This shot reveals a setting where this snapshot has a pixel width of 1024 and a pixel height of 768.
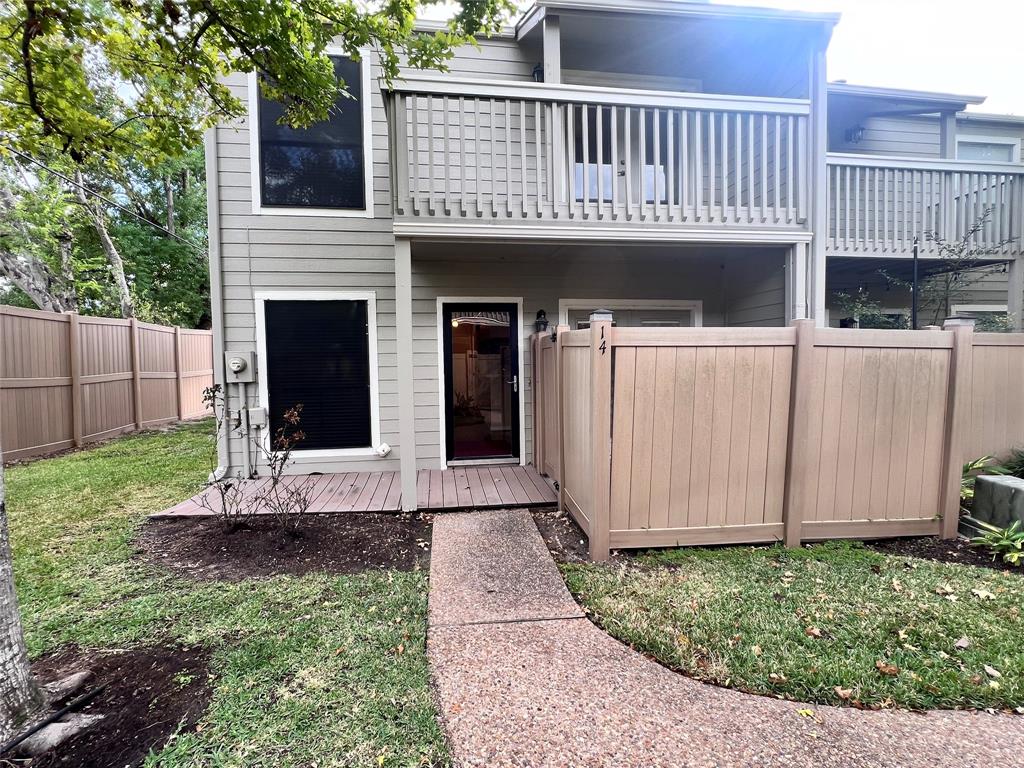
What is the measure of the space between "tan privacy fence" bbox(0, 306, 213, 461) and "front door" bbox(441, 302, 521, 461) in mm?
5033

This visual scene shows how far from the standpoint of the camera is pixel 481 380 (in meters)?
5.84

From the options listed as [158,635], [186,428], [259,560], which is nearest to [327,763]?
[158,635]

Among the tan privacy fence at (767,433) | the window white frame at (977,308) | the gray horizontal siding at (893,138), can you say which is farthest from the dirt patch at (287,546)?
the window white frame at (977,308)

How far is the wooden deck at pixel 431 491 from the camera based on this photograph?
13.9 feet

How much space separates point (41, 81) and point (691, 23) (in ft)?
17.5

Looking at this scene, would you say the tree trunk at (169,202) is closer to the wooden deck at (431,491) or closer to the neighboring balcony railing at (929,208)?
the wooden deck at (431,491)

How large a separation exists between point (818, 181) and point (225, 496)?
20.9ft

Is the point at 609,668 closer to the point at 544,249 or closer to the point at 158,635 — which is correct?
the point at 158,635

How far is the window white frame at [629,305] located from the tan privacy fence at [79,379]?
654 centimetres

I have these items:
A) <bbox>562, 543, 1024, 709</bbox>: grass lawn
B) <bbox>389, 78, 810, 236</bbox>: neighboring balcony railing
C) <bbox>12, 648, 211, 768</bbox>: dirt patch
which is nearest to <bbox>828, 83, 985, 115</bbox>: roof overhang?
<bbox>389, 78, 810, 236</bbox>: neighboring balcony railing

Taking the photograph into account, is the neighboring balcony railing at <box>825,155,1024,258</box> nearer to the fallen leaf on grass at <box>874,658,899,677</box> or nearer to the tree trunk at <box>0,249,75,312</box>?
the fallen leaf on grass at <box>874,658,899,677</box>

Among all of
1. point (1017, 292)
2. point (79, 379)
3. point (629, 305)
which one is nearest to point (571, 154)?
point (629, 305)

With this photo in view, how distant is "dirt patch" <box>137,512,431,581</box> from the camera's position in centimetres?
317

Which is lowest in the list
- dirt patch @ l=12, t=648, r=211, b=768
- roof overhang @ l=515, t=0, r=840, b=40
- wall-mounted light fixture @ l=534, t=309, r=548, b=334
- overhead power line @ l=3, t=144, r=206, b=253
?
dirt patch @ l=12, t=648, r=211, b=768
